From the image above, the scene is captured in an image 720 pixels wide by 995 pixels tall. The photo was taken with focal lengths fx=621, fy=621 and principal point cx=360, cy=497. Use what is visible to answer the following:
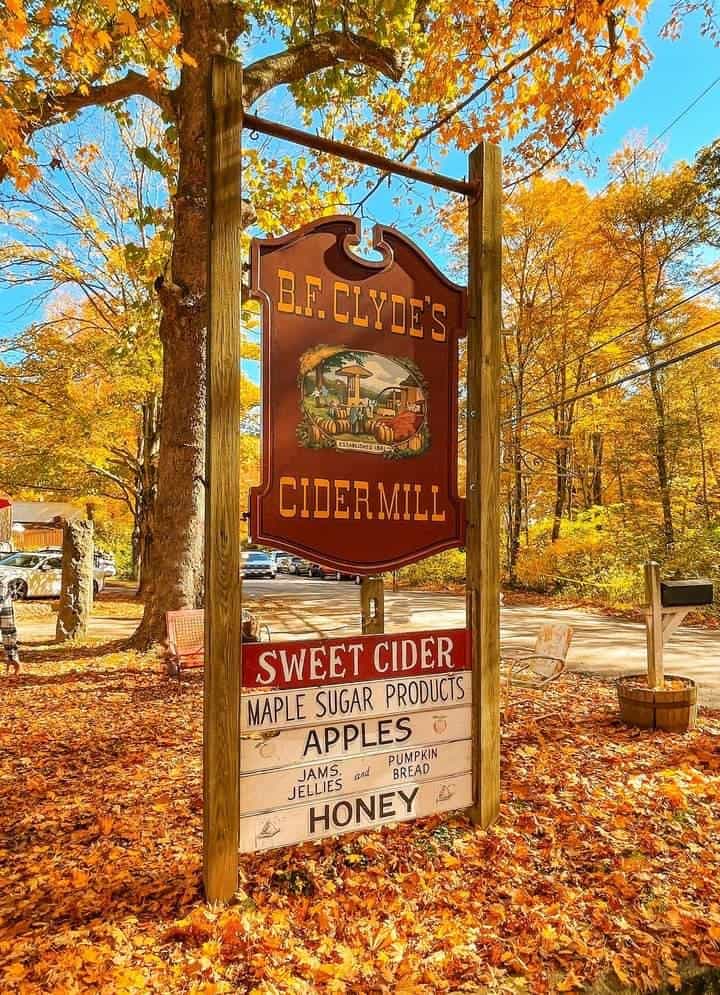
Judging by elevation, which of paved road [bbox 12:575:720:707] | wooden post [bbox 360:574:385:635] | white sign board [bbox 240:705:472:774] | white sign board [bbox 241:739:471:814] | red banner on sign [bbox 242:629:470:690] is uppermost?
→ wooden post [bbox 360:574:385:635]

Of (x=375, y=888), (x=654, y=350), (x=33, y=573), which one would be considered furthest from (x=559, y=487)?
(x=375, y=888)

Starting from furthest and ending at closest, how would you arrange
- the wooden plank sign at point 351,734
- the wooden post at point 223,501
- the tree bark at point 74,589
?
the tree bark at point 74,589
the wooden plank sign at point 351,734
the wooden post at point 223,501

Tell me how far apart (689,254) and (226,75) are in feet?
51.9

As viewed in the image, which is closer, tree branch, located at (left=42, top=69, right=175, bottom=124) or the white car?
tree branch, located at (left=42, top=69, right=175, bottom=124)

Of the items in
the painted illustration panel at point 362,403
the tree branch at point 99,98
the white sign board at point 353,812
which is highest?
the tree branch at point 99,98

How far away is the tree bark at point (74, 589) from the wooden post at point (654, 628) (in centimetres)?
784

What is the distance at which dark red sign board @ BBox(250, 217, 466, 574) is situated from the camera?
8.83ft

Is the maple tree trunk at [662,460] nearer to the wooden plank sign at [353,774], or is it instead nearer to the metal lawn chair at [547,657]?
the metal lawn chair at [547,657]

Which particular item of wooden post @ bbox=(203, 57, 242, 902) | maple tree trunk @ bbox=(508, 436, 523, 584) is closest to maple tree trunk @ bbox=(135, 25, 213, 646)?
wooden post @ bbox=(203, 57, 242, 902)

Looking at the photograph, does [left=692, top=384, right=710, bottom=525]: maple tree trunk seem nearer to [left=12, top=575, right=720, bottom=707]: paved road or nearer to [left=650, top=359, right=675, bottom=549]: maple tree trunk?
[left=650, top=359, right=675, bottom=549]: maple tree trunk

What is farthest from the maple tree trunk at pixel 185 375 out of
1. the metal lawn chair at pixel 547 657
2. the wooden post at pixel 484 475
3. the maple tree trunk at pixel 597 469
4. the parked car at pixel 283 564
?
the parked car at pixel 283 564

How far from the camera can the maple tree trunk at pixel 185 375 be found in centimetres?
746

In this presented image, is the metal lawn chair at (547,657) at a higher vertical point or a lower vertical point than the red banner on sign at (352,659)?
lower

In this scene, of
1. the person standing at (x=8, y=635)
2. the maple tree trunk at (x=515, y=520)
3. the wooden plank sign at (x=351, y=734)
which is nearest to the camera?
the wooden plank sign at (x=351, y=734)
